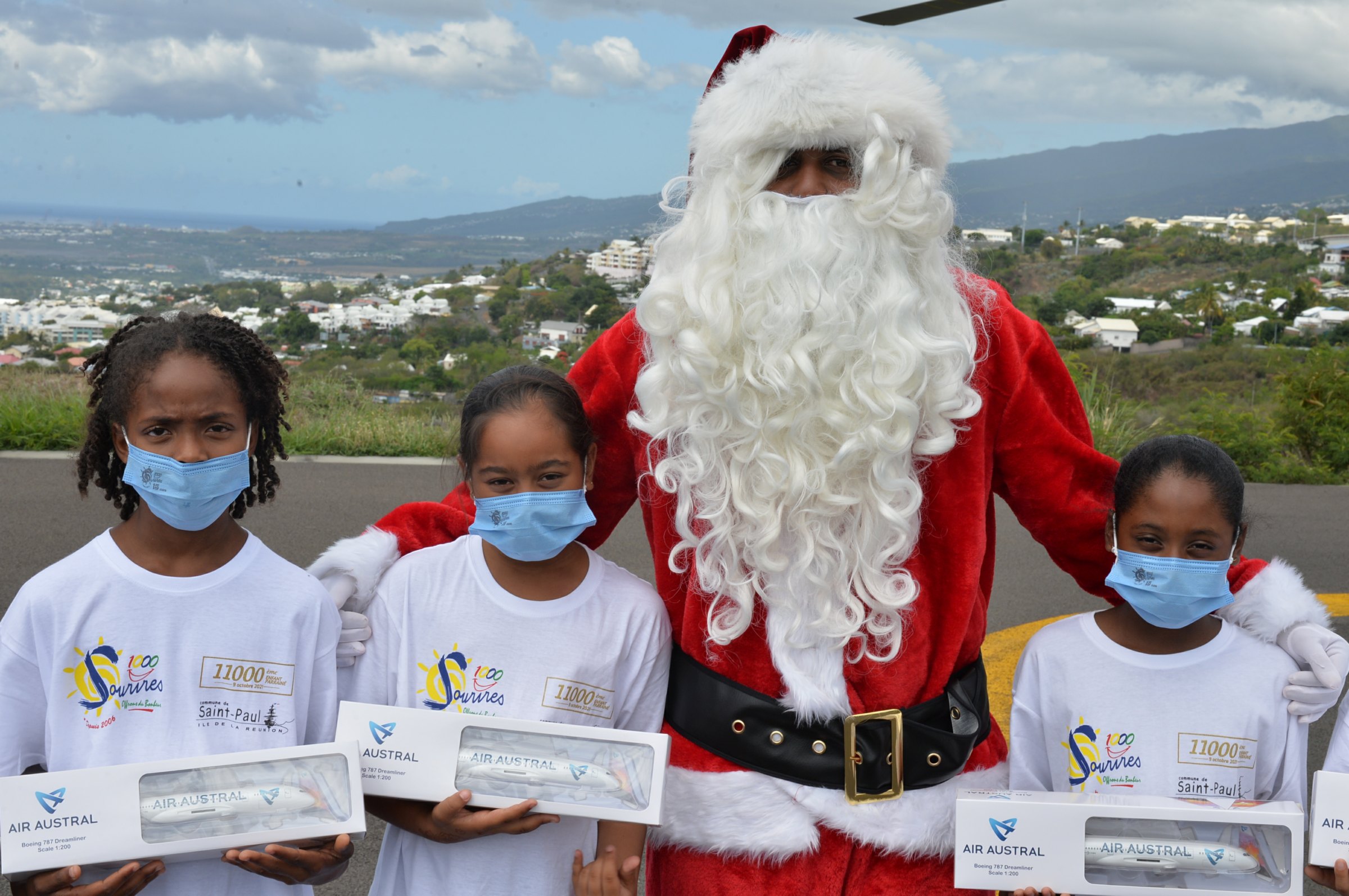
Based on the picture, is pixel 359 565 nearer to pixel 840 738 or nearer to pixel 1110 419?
pixel 840 738

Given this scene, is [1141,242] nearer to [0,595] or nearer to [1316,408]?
[1316,408]

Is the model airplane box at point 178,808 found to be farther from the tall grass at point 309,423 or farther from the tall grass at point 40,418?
the tall grass at point 40,418

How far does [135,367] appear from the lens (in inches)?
84.6

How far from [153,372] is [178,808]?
776mm

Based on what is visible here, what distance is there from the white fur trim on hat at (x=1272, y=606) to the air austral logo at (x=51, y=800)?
2150mm

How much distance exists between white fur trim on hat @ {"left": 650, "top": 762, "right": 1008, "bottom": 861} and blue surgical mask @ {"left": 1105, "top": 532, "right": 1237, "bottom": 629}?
19.2 inches

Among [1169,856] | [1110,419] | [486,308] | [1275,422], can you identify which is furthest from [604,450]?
[486,308]

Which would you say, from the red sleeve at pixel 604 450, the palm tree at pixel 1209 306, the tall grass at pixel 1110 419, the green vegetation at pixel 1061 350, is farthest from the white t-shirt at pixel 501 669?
the palm tree at pixel 1209 306

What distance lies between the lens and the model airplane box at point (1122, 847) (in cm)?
198

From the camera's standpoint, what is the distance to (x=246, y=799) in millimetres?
1938

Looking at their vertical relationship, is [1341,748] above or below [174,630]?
below

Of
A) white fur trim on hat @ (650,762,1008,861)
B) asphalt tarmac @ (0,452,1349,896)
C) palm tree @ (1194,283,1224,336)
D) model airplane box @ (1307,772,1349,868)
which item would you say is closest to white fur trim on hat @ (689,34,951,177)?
white fur trim on hat @ (650,762,1008,861)

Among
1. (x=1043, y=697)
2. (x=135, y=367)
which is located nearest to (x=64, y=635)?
(x=135, y=367)

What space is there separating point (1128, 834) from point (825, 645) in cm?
60
